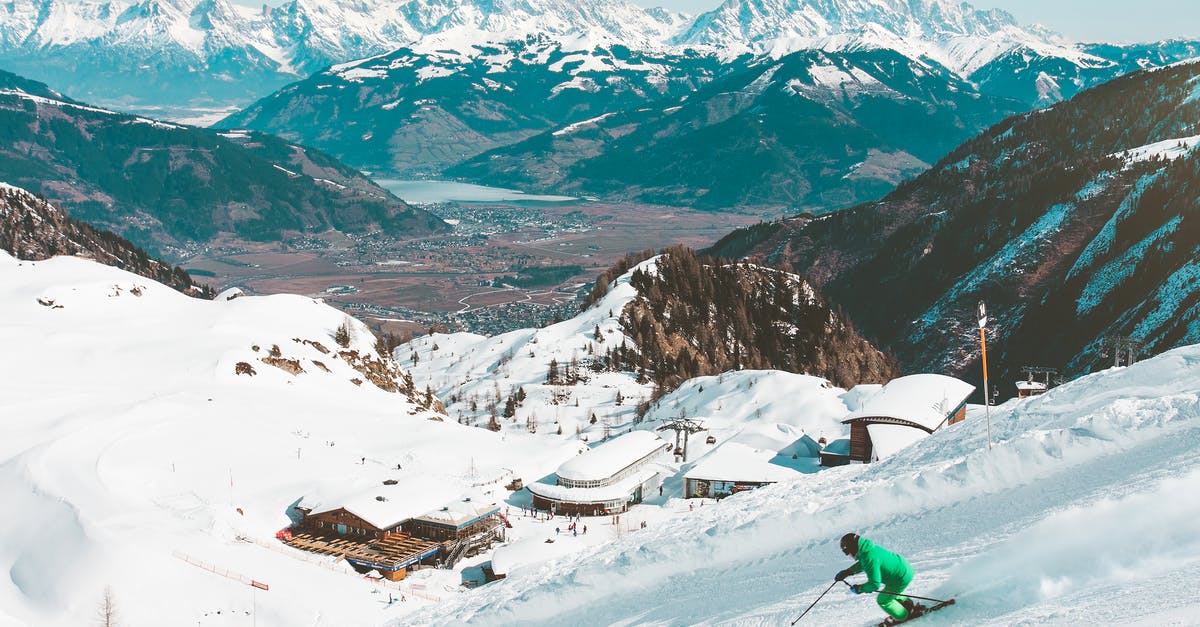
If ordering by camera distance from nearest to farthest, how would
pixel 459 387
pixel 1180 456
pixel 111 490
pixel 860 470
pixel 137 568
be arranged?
pixel 1180 456 → pixel 860 470 → pixel 137 568 → pixel 111 490 → pixel 459 387

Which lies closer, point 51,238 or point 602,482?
point 602,482

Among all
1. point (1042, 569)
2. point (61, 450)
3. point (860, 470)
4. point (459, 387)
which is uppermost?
point (1042, 569)

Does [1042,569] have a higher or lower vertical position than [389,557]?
higher

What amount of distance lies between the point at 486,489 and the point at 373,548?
1255 cm

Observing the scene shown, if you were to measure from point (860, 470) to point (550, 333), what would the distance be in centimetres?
10282

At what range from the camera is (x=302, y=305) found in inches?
4161

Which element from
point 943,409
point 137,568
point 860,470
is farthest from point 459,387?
point 860,470

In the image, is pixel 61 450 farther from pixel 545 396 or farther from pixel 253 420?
pixel 545 396

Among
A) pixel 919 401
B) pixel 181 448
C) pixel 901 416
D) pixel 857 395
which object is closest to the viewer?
pixel 181 448

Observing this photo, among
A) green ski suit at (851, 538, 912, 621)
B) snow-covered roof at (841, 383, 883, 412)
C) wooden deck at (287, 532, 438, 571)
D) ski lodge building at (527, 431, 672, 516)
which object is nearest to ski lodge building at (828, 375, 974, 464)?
snow-covered roof at (841, 383, 883, 412)

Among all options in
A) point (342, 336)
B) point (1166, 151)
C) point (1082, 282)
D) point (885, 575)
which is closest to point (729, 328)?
point (1082, 282)

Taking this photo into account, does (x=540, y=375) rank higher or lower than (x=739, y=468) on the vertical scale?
lower

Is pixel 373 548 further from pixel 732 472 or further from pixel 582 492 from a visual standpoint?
pixel 732 472

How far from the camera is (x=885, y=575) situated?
1426 cm
